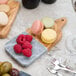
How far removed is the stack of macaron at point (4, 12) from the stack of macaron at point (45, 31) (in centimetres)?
9

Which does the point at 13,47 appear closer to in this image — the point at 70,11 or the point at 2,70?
the point at 2,70

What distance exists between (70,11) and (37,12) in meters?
0.11

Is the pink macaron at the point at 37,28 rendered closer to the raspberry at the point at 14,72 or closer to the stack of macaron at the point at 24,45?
the stack of macaron at the point at 24,45

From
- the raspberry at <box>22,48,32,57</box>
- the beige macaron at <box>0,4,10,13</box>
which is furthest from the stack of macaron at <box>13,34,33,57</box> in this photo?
the beige macaron at <box>0,4,10,13</box>

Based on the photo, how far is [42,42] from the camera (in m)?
0.67

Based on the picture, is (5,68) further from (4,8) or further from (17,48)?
(4,8)

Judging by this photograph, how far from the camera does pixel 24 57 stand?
24.4 inches

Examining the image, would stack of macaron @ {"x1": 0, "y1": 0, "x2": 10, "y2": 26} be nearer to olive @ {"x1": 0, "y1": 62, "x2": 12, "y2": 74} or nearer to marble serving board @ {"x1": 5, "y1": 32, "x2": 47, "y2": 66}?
marble serving board @ {"x1": 5, "y1": 32, "x2": 47, "y2": 66}

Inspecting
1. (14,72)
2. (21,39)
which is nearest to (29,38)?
(21,39)

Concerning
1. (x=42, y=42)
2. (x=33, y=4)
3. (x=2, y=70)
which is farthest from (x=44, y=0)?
(x=2, y=70)

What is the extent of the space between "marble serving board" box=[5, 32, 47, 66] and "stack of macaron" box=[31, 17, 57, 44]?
0.02m

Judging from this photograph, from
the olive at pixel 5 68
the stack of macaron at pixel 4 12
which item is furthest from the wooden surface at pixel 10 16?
the olive at pixel 5 68

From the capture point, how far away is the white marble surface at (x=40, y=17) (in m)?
0.62

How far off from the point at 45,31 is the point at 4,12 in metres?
0.15
